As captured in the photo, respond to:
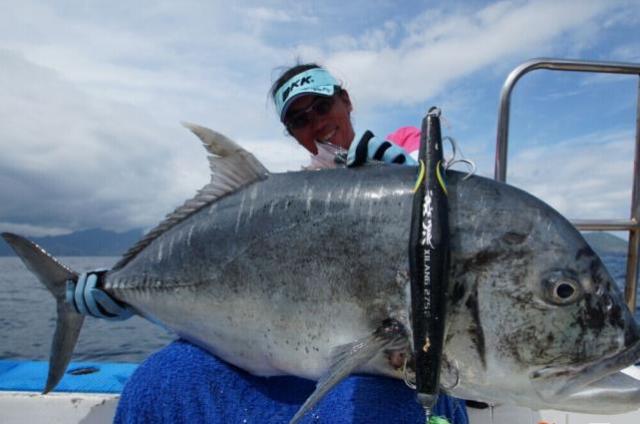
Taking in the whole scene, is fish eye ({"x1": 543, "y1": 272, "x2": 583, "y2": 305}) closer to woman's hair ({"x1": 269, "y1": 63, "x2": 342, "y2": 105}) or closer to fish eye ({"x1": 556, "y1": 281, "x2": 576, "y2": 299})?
fish eye ({"x1": 556, "y1": 281, "x2": 576, "y2": 299})

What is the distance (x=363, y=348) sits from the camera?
67.5 inches

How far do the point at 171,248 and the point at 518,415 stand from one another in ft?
8.62

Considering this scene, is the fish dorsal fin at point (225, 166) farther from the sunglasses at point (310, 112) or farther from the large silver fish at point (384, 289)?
the sunglasses at point (310, 112)

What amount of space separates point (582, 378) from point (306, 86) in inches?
104

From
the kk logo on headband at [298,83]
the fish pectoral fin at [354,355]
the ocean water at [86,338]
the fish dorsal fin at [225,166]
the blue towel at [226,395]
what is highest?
the kk logo on headband at [298,83]

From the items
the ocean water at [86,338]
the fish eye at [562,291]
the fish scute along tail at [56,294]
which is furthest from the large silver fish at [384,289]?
the ocean water at [86,338]

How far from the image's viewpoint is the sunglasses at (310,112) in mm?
3787

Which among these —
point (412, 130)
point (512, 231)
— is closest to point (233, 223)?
point (512, 231)

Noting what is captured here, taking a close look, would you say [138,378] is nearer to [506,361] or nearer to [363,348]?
[363,348]

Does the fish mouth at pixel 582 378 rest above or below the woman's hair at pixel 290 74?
below

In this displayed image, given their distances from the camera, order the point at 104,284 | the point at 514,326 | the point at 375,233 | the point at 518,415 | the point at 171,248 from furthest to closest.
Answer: the point at 518,415 → the point at 104,284 → the point at 171,248 → the point at 375,233 → the point at 514,326

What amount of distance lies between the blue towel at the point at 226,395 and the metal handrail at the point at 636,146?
166 cm

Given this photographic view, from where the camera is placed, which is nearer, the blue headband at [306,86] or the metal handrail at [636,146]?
the metal handrail at [636,146]

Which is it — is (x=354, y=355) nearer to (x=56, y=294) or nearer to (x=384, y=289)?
(x=384, y=289)
